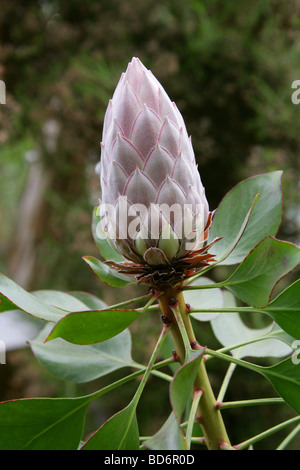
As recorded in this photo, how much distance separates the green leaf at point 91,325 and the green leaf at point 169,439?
0.23 feet

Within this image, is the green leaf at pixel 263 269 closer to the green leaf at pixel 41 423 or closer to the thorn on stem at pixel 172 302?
the thorn on stem at pixel 172 302

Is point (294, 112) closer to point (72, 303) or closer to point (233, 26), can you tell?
point (233, 26)

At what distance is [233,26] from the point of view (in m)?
1.67

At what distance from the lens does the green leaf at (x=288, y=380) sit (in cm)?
29

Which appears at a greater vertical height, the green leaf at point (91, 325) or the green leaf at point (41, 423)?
the green leaf at point (91, 325)

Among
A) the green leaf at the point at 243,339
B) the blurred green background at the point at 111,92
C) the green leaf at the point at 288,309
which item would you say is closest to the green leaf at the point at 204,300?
the green leaf at the point at 243,339

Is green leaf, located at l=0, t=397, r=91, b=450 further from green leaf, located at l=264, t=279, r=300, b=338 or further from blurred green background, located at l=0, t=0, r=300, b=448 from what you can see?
blurred green background, located at l=0, t=0, r=300, b=448

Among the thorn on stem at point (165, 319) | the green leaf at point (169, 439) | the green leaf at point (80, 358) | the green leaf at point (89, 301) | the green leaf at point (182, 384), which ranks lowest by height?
the green leaf at point (169, 439)

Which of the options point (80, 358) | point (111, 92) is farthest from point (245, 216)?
point (111, 92)

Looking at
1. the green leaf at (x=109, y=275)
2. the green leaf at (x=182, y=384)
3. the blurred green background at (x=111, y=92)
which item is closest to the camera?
the green leaf at (x=182, y=384)

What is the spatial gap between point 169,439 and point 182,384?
1.4 inches

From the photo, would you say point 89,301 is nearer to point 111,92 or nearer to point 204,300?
point 204,300

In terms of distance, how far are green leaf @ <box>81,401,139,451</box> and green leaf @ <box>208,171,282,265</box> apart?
0.15 meters

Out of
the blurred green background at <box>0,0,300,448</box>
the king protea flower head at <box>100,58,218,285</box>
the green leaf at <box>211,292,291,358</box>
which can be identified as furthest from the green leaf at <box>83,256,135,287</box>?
the blurred green background at <box>0,0,300,448</box>
